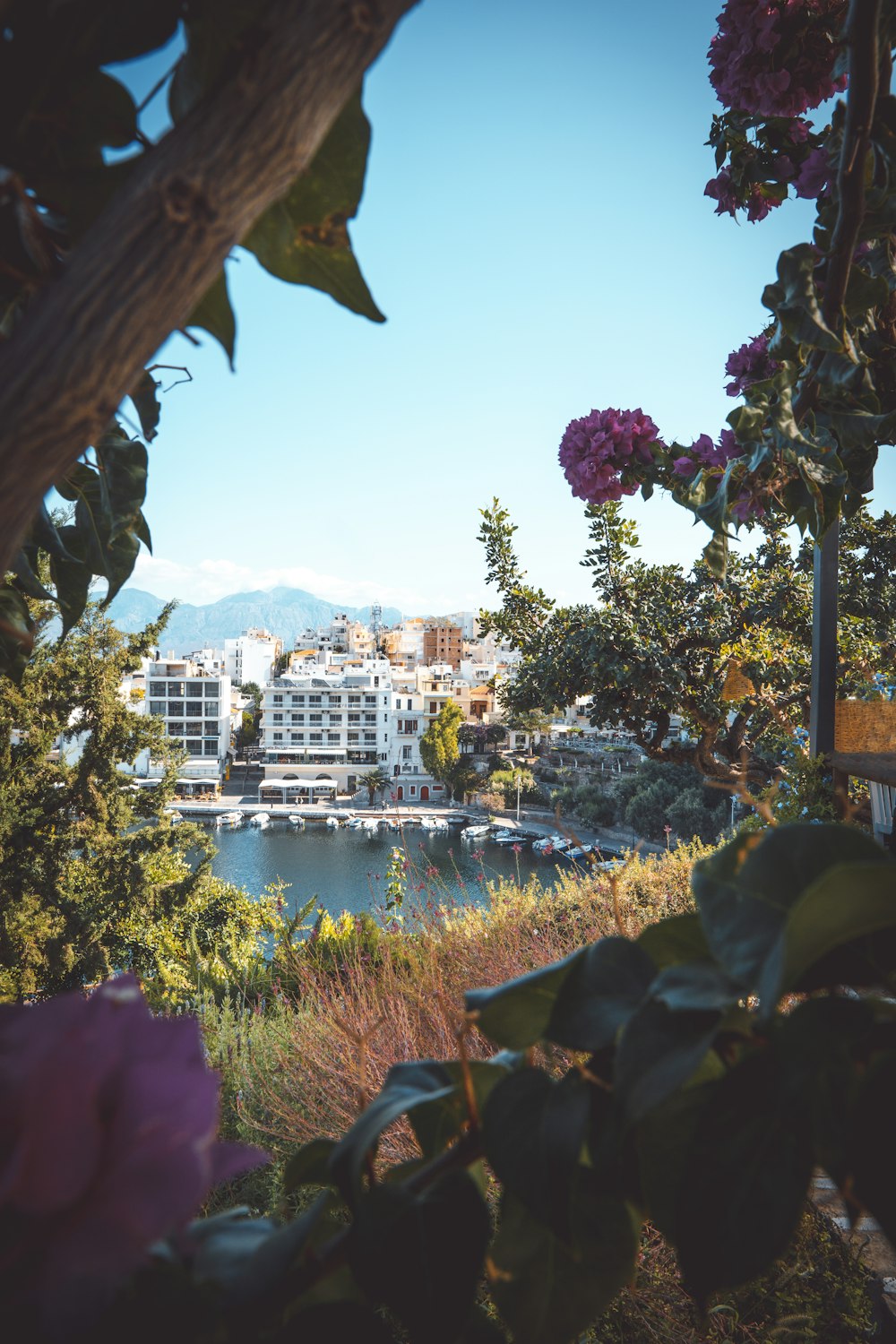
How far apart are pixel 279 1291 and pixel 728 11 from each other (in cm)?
111

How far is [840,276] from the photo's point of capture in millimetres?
531

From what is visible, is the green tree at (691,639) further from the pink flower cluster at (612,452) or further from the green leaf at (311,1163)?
the green leaf at (311,1163)

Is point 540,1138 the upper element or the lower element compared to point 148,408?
lower

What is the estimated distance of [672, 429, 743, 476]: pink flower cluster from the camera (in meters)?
0.86

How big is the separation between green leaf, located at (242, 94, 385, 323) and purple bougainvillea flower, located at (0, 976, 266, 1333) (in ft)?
0.78

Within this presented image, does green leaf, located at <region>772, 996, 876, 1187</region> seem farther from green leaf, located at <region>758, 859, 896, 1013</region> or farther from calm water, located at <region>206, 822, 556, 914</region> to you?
calm water, located at <region>206, 822, 556, 914</region>

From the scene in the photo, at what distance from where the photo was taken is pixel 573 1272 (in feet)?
0.68

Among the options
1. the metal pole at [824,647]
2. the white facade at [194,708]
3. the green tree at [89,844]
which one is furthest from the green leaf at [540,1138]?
the white facade at [194,708]

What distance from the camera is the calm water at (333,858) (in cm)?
1550

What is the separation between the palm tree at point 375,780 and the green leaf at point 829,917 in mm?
24997

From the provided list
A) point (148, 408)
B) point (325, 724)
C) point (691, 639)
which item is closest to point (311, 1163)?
point (148, 408)

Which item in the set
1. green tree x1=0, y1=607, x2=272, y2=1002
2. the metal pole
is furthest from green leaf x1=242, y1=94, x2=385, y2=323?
green tree x1=0, y1=607, x2=272, y2=1002

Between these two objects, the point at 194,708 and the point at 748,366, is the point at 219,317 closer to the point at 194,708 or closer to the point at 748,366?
the point at 748,366

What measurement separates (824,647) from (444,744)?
21.6 m
